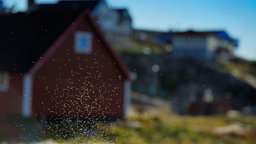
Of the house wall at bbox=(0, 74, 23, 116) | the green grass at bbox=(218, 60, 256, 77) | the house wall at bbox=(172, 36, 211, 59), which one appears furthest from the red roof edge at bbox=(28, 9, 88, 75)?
the green grass at bbox=(218, 60, 256, 77)

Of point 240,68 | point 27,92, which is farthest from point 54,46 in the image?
point 240,68

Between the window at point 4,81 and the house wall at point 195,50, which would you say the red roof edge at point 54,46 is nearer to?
the window at point 4,81

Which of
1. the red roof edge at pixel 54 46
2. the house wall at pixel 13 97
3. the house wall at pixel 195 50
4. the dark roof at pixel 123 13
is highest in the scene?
the dark roof at pixel 123 13

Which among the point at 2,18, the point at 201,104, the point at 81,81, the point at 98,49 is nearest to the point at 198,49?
the point at 201,104

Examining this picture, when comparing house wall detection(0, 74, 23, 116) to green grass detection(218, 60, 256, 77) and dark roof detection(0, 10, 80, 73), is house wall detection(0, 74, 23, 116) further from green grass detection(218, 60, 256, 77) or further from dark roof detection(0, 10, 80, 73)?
green grass detection(218, 60, 256, 77)

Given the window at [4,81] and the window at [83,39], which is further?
the window at [83,39]

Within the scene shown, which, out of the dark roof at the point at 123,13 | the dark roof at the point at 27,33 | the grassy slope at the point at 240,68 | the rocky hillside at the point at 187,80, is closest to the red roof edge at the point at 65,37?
the dark roof at the point at 27,33

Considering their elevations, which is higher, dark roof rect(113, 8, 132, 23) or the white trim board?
dark roof rect(113, 8, 132, 23)
